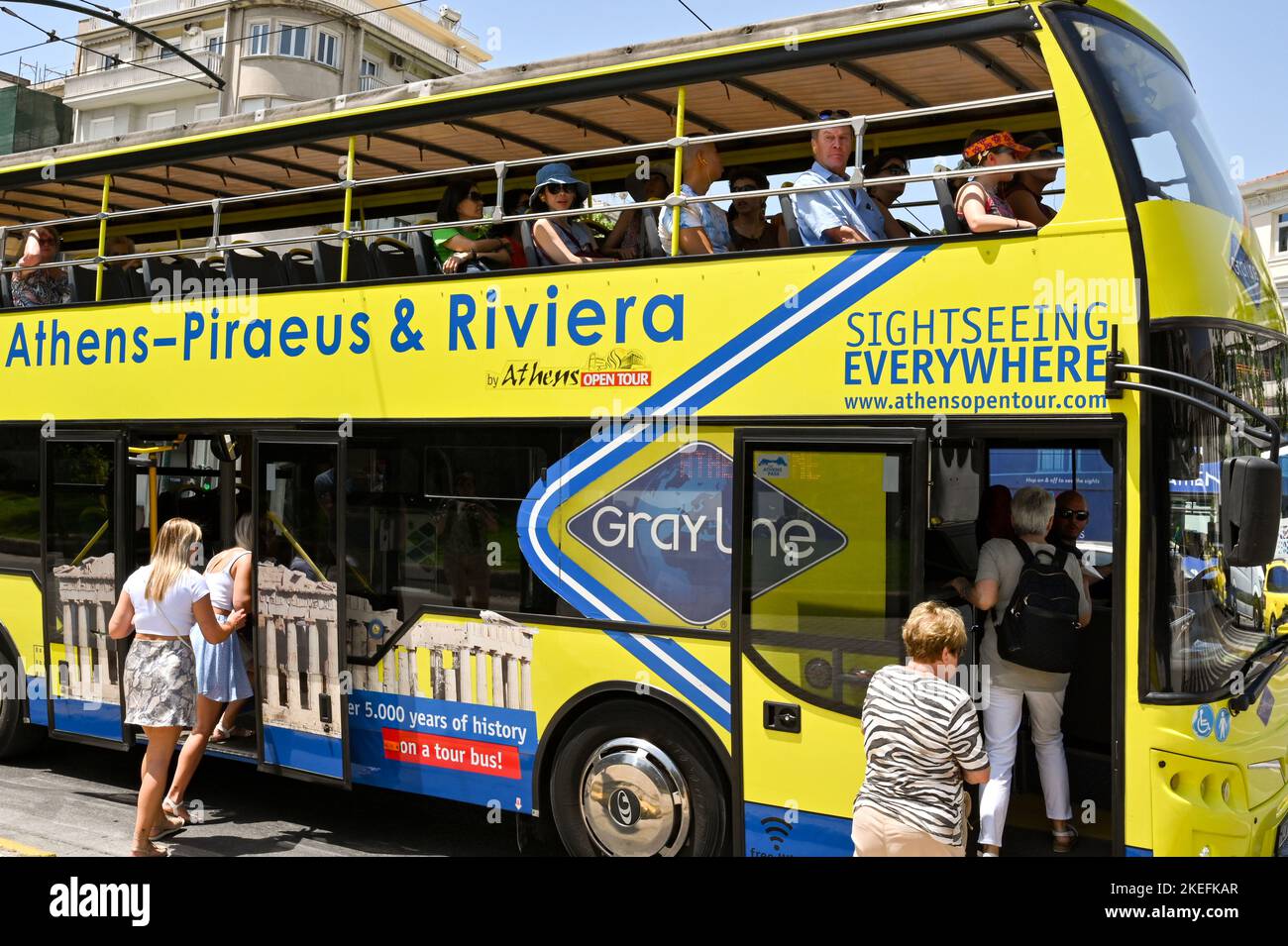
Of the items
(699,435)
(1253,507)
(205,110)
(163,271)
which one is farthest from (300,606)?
(205,110)

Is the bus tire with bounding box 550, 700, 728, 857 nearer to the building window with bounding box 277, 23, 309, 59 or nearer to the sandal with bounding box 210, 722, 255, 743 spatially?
the sandal with bounding box 210, 722, 255, 743

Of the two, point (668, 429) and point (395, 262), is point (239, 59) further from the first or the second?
point (668, 429)

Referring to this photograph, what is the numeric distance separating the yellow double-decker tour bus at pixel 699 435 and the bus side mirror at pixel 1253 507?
0.6 inches

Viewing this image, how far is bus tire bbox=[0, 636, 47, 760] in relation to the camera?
8398 mm

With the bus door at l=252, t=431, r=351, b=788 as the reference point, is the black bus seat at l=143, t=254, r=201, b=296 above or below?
above

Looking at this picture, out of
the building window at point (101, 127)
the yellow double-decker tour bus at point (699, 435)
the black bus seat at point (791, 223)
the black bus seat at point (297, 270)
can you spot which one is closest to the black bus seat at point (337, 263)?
the yellow double-decker tour bus at point (699, 435)

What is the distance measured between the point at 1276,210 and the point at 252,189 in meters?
39.1

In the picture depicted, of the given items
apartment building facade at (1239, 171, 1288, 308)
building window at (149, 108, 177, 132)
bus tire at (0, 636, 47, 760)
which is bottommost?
bus tire at (0, 636, 47, 760)

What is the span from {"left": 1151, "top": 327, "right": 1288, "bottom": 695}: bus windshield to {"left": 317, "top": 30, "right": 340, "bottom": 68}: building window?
126ft

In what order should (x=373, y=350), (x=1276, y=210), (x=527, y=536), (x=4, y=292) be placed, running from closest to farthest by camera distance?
(x=527, y=536) < (x=373, y=350) < (x=4, y=292) < (x=1276, y=210)

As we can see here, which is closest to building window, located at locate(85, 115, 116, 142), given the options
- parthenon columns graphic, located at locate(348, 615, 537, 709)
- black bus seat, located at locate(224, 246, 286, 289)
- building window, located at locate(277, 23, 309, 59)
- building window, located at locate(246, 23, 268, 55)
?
building window, located at locate(246, 23, 268, 55)
